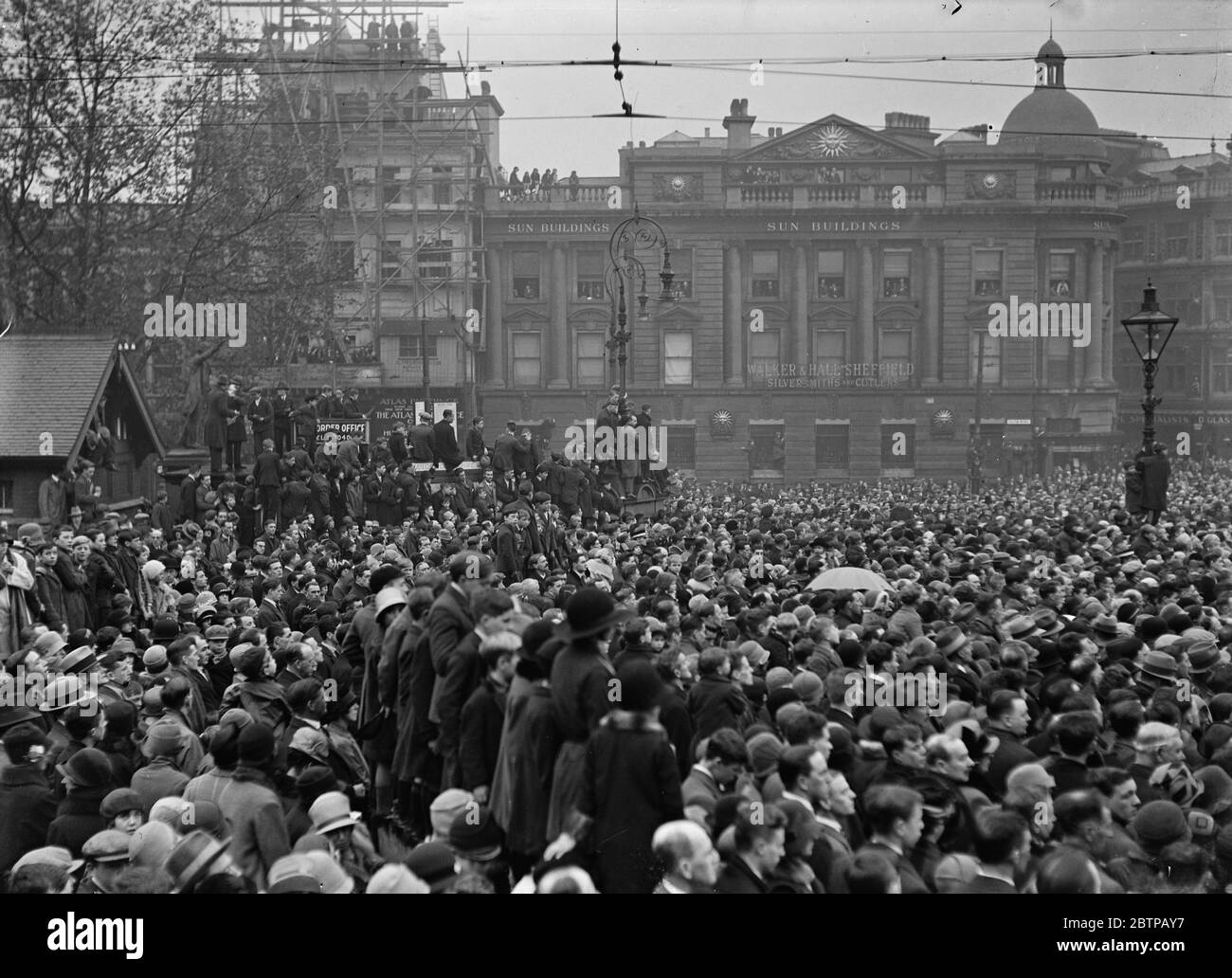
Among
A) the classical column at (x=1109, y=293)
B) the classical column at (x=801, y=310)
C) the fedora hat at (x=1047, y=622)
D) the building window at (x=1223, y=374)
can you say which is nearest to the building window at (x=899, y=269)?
the classical column at (x=801, y=310)

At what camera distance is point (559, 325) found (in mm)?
67750

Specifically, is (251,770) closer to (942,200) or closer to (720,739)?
(720,739)

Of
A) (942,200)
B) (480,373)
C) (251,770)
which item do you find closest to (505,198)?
(480,373)

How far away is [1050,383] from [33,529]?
58934 millimetres

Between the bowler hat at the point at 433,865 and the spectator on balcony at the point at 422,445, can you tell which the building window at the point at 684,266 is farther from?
the bowler hat at the point at 433,865

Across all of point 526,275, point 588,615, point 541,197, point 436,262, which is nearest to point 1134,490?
point 588,615

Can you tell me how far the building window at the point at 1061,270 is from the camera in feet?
224

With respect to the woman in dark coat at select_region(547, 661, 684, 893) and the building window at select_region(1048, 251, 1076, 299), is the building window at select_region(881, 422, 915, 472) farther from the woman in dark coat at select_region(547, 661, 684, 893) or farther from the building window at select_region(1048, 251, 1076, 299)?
the woman in dark coat at select_region(547, 661, 684, 893)

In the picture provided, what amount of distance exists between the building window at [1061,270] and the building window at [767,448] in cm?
1393

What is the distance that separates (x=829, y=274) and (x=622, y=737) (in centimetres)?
6439
